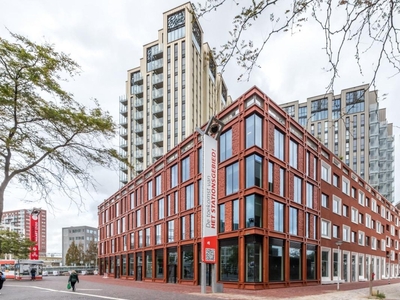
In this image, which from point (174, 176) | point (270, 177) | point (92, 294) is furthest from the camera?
point (174, 176)

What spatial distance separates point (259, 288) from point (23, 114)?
1989 centimetres

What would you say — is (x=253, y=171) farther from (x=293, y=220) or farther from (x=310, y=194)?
(x=310, y=194)

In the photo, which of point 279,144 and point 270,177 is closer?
point 270,177

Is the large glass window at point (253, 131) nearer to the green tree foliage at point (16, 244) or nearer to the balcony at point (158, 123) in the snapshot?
the balcony at point (158, 123)

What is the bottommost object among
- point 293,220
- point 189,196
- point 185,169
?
point 293,220

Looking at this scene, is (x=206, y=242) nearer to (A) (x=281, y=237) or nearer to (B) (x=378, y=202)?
(A) (x=281, y=237)

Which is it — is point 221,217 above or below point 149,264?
above

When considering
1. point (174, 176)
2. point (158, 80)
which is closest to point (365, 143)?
point (158, 80)

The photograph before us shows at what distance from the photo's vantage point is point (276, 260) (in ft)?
88.6

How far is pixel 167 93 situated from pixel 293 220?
3976 centimetres

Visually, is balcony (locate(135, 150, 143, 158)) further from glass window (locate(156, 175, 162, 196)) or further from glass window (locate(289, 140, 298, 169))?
glass window (locate(289, 140, 298, 169))

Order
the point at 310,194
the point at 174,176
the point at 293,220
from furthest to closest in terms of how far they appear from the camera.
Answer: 1. the point at 174,176
2. the point at 310,194
3. the point at 293,220

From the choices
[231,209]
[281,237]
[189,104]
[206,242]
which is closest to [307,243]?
[281,237]

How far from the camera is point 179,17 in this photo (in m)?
63.5
